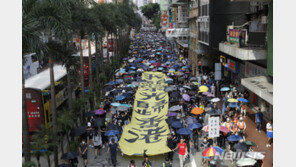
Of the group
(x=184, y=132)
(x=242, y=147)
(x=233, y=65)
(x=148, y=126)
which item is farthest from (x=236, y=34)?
(x=242, y=147)

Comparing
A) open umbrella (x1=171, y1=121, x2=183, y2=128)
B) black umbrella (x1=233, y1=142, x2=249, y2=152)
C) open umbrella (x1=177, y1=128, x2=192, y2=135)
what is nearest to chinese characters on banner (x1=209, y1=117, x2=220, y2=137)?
black umbrella (x1=233, y1=142, x2=249, y2=152)

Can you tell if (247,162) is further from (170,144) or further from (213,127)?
(170,144)

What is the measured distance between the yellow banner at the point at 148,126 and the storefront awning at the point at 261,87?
18.7ft

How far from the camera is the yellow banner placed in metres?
16.5

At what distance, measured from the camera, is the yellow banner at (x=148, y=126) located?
16.5 meters

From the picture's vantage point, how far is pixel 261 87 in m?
18.8

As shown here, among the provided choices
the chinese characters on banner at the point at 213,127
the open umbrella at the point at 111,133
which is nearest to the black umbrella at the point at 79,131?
the open umbrella at the point at 111,133

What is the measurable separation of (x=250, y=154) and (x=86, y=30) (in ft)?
52.2

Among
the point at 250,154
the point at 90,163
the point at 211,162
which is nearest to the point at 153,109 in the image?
the point at 90,163

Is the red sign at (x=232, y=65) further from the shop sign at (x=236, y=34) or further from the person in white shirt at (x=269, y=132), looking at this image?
the person in white shirt at (x=269, y=132)

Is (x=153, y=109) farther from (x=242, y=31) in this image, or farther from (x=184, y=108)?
(x=242, y=31)

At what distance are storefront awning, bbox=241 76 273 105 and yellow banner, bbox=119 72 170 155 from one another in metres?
5.70

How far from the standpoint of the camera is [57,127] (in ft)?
54.3

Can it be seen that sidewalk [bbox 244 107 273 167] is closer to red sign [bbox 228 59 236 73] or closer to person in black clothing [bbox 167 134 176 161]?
person in black clothing [bbox 167 134 176 161]
